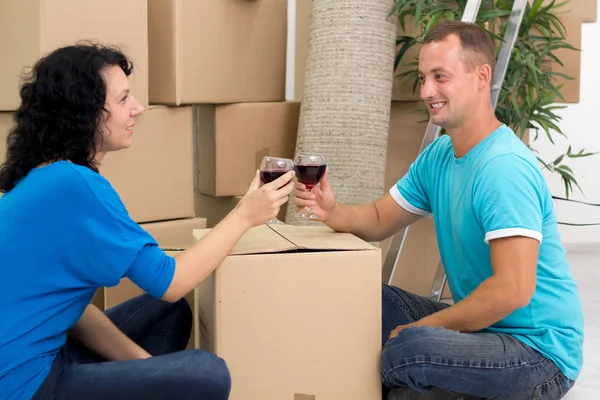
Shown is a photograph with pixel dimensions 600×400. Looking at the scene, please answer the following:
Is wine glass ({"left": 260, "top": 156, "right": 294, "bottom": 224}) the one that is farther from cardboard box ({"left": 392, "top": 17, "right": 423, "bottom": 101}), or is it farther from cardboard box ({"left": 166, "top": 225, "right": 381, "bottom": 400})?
cardboard box ({"left": 392, "top": 17, "right": 423, "bottom": 101})

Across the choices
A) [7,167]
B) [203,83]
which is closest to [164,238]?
[203,83]

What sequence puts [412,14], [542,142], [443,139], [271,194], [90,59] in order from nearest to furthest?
1. [90,59]
2. [271,194]
3. [443,139]
4. [412,14]
5. [542,142]

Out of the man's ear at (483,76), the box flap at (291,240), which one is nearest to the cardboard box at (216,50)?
the box flap at (291,240)

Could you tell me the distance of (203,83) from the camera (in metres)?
2.41

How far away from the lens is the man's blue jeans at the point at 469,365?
156cm

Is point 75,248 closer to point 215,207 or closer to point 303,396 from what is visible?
point 303,396

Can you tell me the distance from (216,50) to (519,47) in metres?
0.99

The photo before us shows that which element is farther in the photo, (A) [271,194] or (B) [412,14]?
(B) [412,14]

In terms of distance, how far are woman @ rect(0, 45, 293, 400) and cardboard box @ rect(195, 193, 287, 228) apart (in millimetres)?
1227

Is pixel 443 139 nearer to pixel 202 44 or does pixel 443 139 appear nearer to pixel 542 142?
pixel 202 44

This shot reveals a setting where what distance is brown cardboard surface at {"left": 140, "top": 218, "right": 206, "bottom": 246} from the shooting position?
2318 millimetres

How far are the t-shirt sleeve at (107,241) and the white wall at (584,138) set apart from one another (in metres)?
2.92

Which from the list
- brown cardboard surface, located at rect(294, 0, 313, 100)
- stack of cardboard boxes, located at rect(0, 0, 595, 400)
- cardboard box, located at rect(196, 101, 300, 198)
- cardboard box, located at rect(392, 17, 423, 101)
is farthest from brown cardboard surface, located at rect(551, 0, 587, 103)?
cardboard box, located at rect(196, 101, 300, 198)

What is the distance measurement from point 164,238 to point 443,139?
91cm
